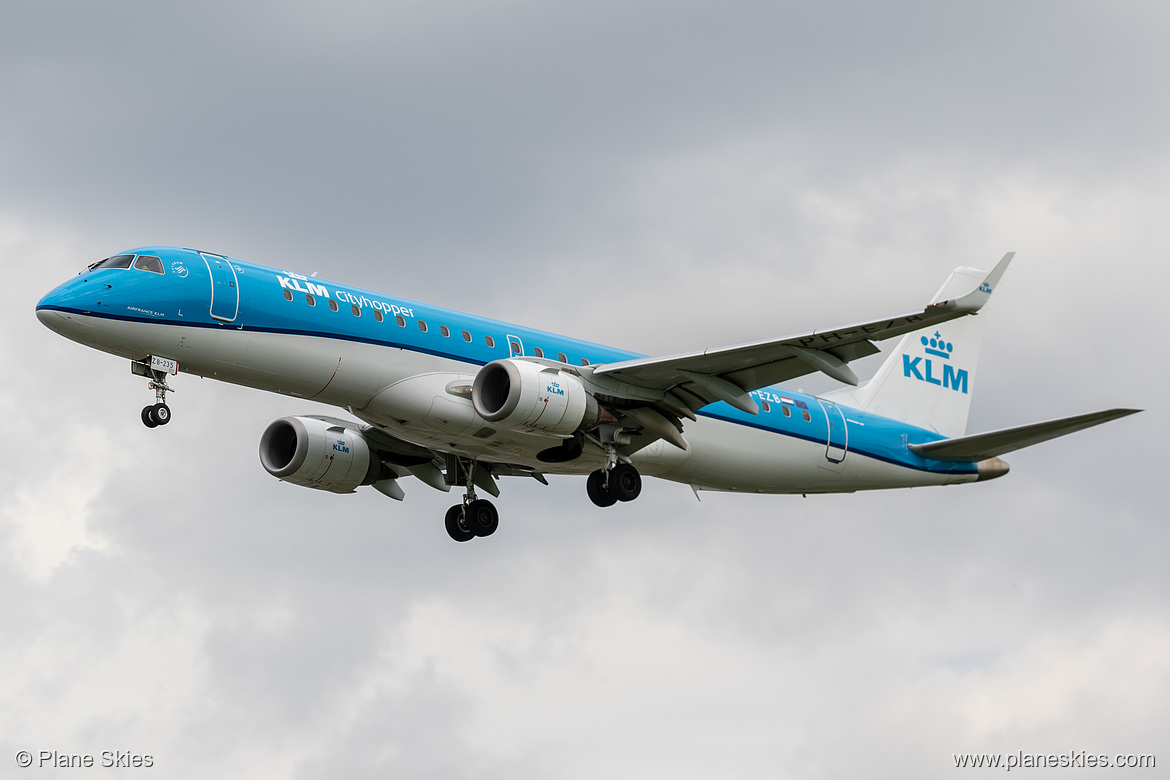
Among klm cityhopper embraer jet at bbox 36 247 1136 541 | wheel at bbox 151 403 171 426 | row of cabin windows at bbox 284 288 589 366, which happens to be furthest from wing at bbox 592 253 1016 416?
wheel at bbox 151 403 171 426

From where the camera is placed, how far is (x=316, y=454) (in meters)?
35.5

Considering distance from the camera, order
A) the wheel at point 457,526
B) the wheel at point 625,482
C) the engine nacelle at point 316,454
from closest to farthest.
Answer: the wheel at point 625,482 → the engine nacelle at point 316,454 → the wheel at point 457,526

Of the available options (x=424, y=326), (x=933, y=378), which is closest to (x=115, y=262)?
(x=424, y=326)

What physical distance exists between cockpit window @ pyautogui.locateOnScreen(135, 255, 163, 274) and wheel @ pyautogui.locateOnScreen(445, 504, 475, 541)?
11.3 metres

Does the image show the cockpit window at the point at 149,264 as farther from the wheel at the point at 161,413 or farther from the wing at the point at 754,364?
the wing at the point at 754,364

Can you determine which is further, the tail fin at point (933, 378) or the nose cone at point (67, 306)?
the tail fin at point (933, 378)

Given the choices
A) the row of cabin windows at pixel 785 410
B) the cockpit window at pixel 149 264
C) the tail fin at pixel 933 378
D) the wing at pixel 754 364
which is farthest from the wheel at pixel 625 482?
the cockpit window at pixel 149 264

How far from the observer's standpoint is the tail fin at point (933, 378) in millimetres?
40625

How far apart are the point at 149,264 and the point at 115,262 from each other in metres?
0.70

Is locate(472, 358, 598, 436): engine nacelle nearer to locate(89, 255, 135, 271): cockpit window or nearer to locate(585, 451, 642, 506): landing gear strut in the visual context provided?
locate(585, 451, 642, 506): landing gear strut

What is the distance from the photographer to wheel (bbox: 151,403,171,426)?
28.6 metres

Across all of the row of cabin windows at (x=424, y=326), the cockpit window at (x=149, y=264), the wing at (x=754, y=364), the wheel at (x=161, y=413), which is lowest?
the wing at (x=754, y=364)

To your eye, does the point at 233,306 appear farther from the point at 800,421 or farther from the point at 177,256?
the point at 800,421

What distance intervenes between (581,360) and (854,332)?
739cm
